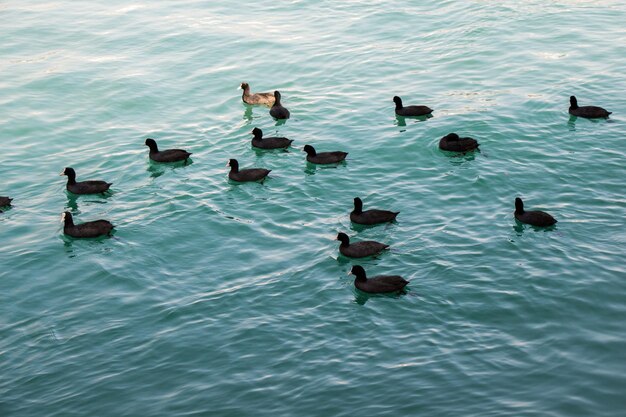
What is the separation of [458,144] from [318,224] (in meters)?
5.76

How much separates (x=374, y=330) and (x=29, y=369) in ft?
22.6

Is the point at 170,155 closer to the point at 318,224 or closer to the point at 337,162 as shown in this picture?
the point at 337,162

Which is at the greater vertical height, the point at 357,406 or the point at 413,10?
the point at 413,10

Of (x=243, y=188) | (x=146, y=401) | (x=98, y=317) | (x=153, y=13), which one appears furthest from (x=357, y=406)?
(x=153, y=13)

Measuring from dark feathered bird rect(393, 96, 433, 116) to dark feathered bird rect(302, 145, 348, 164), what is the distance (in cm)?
401

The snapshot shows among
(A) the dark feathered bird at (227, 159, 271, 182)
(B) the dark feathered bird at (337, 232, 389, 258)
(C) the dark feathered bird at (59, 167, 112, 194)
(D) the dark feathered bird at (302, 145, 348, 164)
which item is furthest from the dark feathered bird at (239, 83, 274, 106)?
(B) the dark feathered bird at (337, 232, 389, 258)

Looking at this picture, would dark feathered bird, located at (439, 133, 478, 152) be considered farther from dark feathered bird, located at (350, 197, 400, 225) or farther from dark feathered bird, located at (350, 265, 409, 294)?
dark feathered bird, located at (350, 265, 409, 294)

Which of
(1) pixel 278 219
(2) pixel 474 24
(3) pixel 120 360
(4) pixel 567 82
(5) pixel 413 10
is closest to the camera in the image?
(3) pixel 120 360

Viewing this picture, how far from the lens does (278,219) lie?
23.9 m

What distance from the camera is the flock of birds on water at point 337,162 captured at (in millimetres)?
20000

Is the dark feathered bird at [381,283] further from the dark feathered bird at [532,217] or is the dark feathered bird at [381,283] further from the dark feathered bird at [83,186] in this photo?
the dark feathered bird at [83,186]

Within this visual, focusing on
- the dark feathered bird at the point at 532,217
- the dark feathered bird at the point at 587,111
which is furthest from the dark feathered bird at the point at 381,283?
the dark feathered bird at the point at 587,111

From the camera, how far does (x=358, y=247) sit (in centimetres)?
2123

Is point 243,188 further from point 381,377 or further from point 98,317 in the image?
point 381,377
